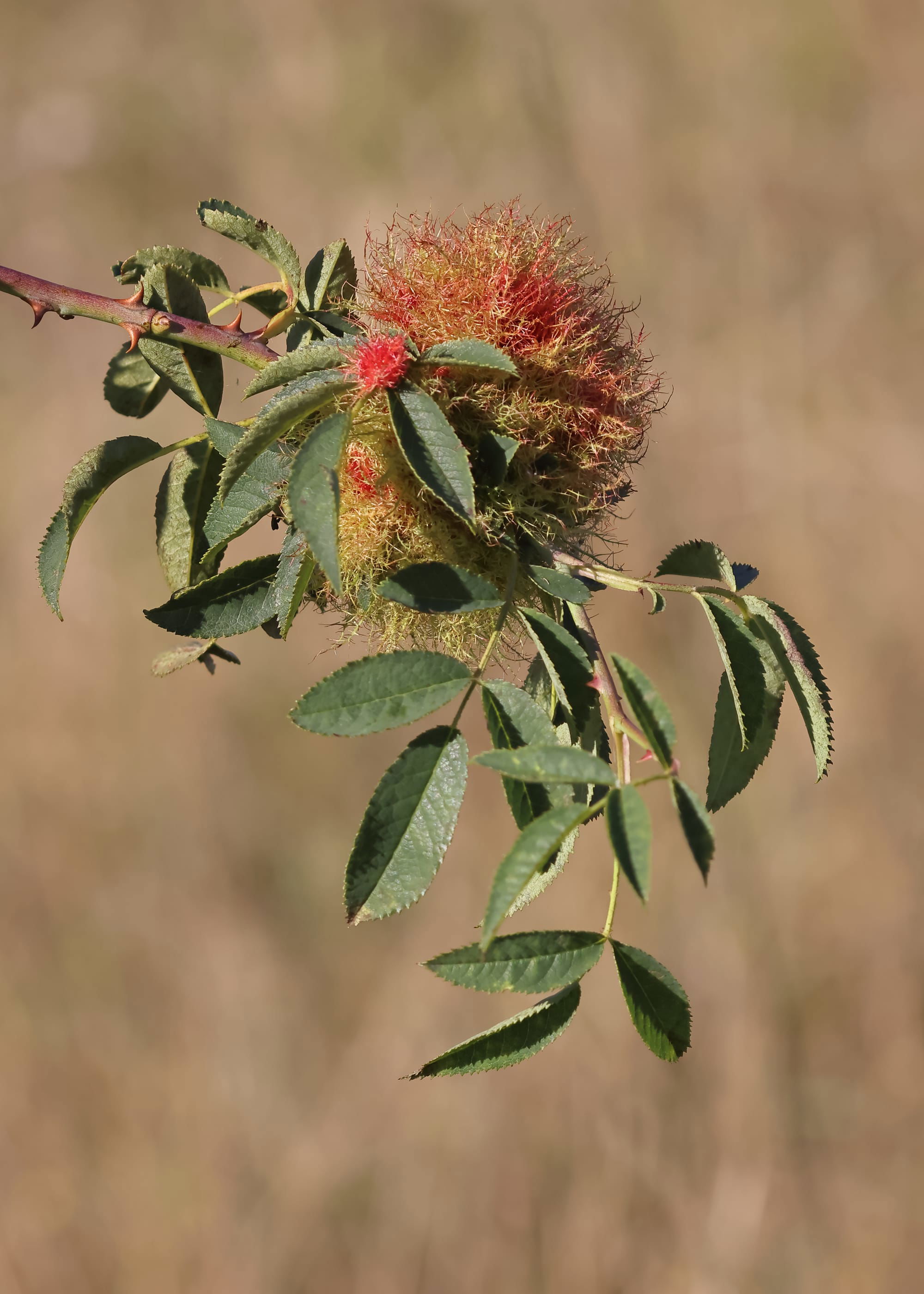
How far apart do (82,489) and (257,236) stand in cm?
32

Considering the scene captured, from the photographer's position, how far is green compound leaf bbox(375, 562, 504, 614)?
73 cm

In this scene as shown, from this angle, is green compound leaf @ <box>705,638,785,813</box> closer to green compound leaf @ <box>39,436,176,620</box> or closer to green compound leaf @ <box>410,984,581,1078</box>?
green compound leaf @ <box>410,984,581,1078</box>

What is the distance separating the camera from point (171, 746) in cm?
411

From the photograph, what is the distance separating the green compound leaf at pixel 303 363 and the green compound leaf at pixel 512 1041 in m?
0.52

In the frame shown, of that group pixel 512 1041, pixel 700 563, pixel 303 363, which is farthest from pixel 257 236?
pixel 512 1041

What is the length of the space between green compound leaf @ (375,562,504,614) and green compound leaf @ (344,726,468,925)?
0.11m

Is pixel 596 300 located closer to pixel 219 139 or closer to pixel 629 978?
pixel 629 978

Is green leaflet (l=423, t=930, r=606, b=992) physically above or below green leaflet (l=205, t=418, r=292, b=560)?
below

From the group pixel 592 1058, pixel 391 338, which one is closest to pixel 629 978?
pixel 391 338

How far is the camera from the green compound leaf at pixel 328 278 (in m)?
0.95

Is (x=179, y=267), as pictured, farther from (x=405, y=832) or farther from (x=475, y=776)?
(x=475, y=776)

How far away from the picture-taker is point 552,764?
0.64 metres

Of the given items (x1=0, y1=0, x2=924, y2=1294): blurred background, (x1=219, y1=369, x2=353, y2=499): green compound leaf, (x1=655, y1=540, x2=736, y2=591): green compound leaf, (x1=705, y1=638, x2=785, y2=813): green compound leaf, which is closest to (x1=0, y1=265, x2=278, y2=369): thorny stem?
(x1=219, y1=369, x2=353, y2=499): green compound leaf

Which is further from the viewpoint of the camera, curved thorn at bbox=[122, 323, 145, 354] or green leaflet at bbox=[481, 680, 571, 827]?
curved thorn at bbox=[122, 323, 145, 354]
